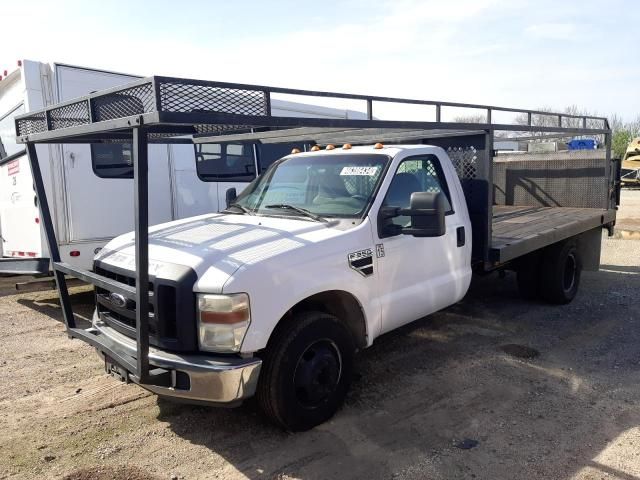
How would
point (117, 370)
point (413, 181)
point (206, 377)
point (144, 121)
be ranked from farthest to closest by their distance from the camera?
point (413, 181), point (117, 370), point (206, 377), point (144, 121)

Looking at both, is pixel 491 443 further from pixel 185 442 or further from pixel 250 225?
pixel 250 225

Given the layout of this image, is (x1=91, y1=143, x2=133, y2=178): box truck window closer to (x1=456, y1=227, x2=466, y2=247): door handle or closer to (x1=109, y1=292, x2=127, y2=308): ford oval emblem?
(x1=109, y1=292, x2=127, y2=308): ford oval emblem

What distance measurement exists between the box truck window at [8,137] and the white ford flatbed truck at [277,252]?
2849 millimetres

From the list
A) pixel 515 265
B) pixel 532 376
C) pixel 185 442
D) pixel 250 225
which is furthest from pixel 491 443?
pixel 515 265

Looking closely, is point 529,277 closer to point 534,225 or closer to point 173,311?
point 534,225

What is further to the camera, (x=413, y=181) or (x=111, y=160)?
(x=111, y=160)

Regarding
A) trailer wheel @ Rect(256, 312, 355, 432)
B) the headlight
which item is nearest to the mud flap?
the headlight

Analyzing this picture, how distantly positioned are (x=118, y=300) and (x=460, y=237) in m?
2.92

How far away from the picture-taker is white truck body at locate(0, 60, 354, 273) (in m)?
6.45

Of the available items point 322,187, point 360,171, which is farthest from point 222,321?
point 360,171

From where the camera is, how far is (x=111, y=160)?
700 centimetres

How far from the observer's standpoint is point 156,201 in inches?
299

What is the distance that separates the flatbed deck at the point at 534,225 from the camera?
5273 millimetres

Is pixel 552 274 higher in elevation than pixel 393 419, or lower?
higher
